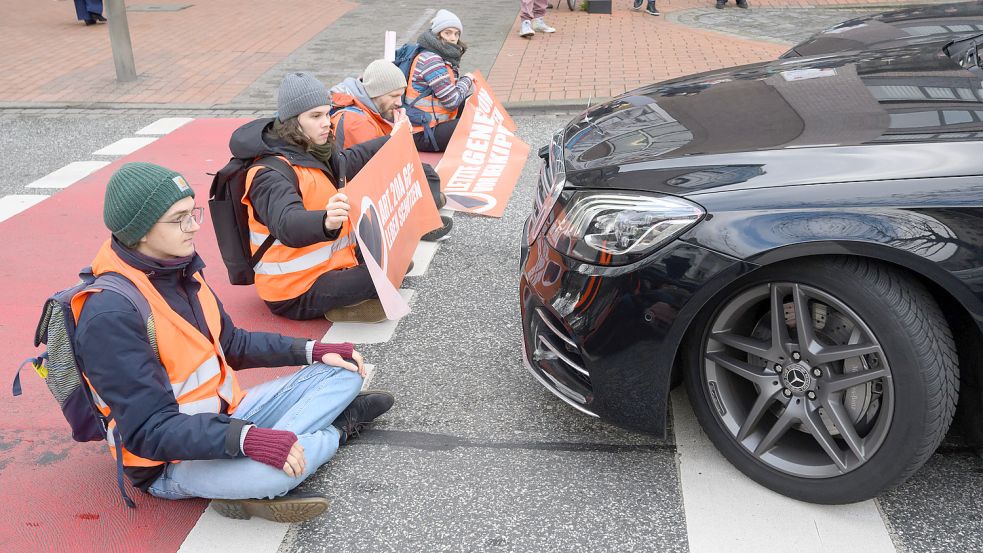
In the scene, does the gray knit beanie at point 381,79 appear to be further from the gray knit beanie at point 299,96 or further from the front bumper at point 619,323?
A: the front bumper at point 619,323

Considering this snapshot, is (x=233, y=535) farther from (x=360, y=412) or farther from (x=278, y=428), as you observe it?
(x=360, y=412)

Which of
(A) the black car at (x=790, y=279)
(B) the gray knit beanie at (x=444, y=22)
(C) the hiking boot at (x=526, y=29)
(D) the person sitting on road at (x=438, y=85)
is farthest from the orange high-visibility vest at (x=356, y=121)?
(C) the hiking boot at (x=526, y=29)

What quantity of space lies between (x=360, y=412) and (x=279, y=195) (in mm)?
1108

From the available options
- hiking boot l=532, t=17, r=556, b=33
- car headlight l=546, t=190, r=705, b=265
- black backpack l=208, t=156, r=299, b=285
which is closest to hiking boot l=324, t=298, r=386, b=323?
black backpack l=208, t=156, r=299, b=285

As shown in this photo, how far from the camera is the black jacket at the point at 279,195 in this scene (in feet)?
13.0

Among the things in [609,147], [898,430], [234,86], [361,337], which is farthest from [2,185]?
[898,430]

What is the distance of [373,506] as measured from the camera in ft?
10.1

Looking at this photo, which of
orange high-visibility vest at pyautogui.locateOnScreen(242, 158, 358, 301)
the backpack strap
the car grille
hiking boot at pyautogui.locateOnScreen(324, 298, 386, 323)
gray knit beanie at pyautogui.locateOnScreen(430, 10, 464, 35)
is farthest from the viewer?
gray knit beanie at pyautogui.locateOnScreen(430, 10, 464, 35)

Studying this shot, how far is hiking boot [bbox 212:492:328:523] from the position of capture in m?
2.96

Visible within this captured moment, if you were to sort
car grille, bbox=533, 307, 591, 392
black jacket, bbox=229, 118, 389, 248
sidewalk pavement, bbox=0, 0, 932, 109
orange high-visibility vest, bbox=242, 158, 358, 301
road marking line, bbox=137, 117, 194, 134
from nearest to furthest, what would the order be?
car grille, bbox=533, 307, 591, 392, black jacket, bbox=229, 118, 389, 248, orange high-visibility vest, bbox=242, 158, 358, 301, road marking line, bbox=137, 117, 194, 134, sidewalk pavement, bbox=0, 0, 932, 109

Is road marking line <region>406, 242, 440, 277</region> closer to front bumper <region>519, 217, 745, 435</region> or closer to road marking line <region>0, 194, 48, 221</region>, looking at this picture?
front bumper <region>519, 217, 745, 435</region>

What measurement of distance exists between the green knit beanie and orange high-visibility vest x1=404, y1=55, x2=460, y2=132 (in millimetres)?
4180

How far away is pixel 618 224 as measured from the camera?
9.72 ft

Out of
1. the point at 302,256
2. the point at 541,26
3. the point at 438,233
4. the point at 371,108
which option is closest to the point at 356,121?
the point at 371,108
